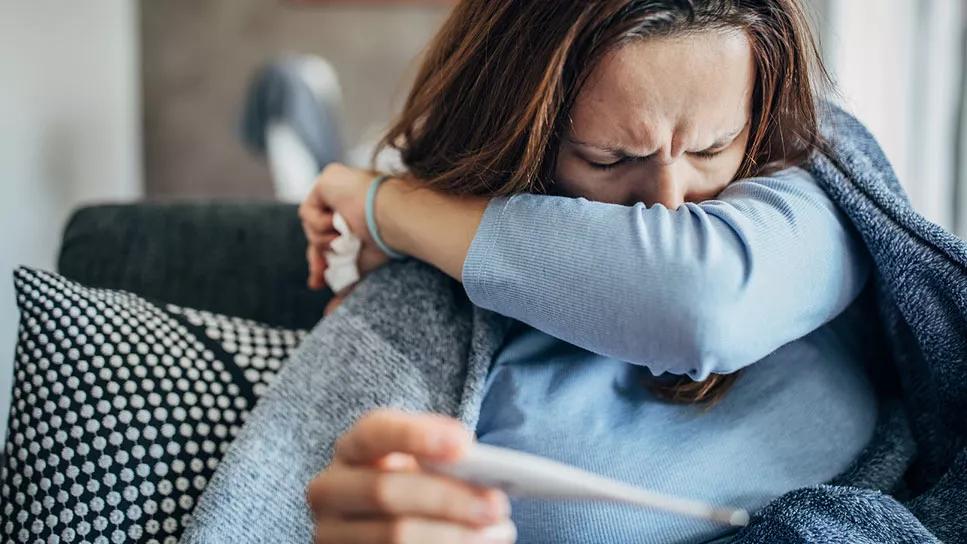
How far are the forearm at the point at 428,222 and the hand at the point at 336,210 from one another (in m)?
0.04

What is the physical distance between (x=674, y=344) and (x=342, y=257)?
0.43 metres

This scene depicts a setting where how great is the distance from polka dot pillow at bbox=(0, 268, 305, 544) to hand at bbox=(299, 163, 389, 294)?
0.18 metres

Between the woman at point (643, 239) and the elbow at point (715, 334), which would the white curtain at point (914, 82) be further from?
the elbow at point (715, 334)

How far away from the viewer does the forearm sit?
796 mm

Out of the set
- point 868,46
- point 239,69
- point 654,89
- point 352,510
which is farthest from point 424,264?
point 239,69

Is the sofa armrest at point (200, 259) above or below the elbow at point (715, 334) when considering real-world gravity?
below

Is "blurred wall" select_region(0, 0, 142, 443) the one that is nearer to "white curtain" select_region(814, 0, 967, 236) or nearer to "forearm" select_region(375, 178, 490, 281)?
"forearm" select_region(375, 178, 490, 281)

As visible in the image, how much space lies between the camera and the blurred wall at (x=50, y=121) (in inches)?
67.1

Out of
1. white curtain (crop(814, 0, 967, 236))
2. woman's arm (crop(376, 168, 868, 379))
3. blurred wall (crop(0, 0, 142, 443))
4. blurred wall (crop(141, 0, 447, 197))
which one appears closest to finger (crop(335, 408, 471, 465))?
woman's arm (crop(376, 168, 868, 379))

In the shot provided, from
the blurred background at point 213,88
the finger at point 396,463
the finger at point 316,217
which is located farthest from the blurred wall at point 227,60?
the finger at point 396,463

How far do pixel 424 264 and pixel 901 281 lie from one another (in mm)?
467

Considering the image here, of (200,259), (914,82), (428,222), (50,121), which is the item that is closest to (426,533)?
(428,222)

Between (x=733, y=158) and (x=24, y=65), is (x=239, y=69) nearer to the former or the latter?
(x=24, y=65)

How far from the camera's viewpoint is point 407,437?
48 centimetres
